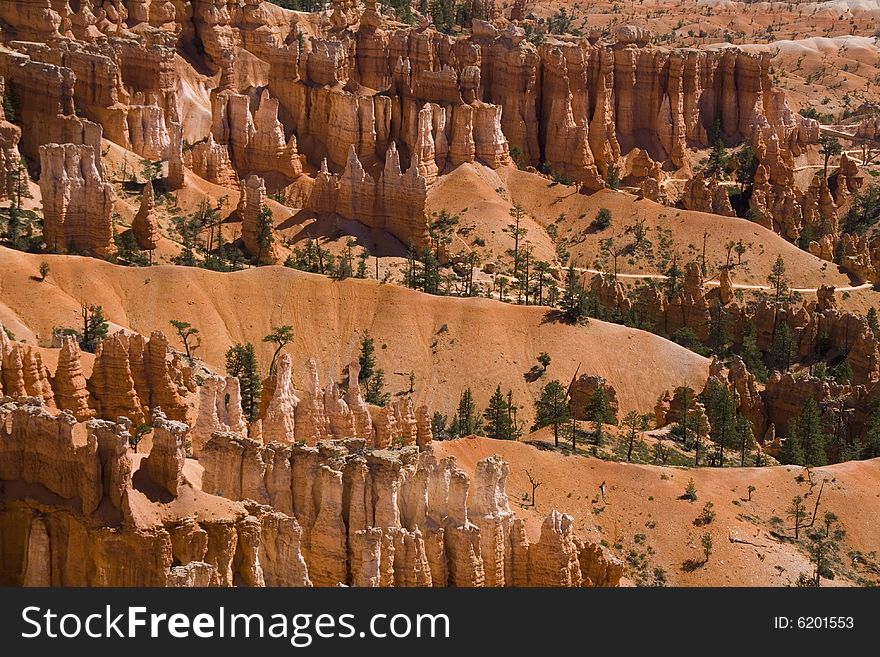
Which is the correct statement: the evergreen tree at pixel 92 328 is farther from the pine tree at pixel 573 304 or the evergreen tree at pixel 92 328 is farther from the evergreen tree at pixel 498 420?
the pine tree at pixel 573 304

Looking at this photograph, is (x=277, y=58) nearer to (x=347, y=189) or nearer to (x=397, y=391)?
(x=347, y=189)

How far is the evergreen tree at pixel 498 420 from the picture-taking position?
102000 mm

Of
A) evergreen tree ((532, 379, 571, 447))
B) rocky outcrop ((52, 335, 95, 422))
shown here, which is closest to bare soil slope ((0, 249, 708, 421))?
evergreen tree ((532, 379, 571, 447))

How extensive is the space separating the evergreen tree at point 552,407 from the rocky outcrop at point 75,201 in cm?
2953

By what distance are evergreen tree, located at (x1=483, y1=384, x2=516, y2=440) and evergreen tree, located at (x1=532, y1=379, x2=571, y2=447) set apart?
1.74 meters

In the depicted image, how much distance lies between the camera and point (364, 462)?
216ft

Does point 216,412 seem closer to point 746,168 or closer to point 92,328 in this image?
point 92,328

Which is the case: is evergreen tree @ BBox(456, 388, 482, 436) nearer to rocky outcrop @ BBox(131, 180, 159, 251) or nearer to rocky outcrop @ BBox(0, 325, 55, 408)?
rocky outcrop @ BBox(131, 180, 159, 251)

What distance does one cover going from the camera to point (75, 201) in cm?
11681

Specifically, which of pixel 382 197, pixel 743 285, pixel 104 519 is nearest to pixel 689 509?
pixel 104 519

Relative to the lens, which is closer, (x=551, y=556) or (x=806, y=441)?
(x=551, y=556)

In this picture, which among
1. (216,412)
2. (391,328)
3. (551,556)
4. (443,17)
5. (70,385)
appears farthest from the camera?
(443,17)

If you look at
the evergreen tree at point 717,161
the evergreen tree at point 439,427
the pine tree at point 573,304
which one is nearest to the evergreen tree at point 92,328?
the evergreen tree at point 439,427

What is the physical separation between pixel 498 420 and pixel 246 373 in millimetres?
13941
